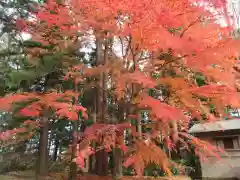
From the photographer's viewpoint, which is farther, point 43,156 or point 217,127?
point 217,127

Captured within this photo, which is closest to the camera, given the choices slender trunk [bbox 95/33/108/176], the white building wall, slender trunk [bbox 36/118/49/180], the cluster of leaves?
the cluster of leaves

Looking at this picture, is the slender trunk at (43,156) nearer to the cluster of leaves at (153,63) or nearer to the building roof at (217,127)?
the cluster of leaves at (153,63)

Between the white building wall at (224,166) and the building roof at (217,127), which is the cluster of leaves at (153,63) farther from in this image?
the white building wall at (224,166)

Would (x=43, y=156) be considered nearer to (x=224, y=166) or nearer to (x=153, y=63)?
(x=153, y=63)

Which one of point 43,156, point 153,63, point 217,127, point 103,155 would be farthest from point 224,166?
point 43,156

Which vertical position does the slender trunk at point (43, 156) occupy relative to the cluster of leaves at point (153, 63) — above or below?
below

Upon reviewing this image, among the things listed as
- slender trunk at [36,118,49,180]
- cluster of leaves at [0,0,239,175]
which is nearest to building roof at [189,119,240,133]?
cluster of leaves at [0,0,239,175]

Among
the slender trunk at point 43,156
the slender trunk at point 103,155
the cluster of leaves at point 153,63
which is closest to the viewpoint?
the cluster of leaves at point 153,63

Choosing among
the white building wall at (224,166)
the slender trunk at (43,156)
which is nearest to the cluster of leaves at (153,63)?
the slender trunk at (43,156)

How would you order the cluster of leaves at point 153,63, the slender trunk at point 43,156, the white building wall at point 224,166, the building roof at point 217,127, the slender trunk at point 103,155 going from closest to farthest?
the cluster of leaves at point 153,63, the slender trunk at point 103,155, the slender trunk at point 43,156, the white building wall at point 224,166, the building roof at point 217,127

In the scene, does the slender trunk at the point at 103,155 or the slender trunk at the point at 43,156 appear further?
the slender trunk at the point at 43,156

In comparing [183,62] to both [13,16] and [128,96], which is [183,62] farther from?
[13,16]

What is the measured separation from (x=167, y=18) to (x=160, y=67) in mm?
1645

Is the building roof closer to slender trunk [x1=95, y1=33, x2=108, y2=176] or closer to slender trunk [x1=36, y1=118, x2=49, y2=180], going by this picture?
slender trunk [x1=95, y1=33, x2=108, y2=176]
